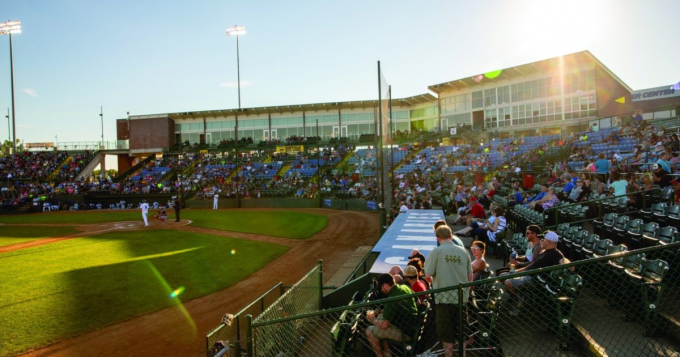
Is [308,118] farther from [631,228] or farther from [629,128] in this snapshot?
[631,228]

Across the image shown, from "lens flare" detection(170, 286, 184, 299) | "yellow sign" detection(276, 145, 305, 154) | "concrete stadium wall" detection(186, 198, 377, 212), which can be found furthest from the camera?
"yellow sign" detection(276, 145, 305, 154)

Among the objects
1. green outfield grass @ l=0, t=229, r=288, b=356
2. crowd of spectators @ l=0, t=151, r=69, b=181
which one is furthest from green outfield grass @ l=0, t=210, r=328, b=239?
crowd of spectators @ l=0, t=151, r=69, b=181

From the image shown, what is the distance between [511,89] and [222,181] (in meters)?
32.4

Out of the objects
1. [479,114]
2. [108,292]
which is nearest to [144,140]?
[479,114]

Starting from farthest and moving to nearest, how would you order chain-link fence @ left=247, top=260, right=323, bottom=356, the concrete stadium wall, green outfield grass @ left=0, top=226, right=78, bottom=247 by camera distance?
1. the concrete stadium wall
2. green outfield grass @ left=0, top=226, right=78, bottom=247
3. chain-link fence @ left=247, top=260, right=323, bottom=356

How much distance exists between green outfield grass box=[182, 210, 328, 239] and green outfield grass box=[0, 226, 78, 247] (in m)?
7.62

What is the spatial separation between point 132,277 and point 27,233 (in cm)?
1671

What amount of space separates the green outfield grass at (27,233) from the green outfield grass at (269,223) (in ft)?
25.0

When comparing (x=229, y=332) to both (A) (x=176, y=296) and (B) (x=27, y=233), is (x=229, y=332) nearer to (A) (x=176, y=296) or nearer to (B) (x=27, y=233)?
(A) (x=176, y=296)

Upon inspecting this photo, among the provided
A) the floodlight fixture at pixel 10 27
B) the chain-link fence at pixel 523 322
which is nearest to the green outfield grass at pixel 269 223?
the chain-link fence at pixel 523 322

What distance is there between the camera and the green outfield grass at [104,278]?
988 centimetres

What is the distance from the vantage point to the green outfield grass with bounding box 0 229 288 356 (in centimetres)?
988

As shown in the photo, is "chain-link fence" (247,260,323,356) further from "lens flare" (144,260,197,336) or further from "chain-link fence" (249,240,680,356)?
"lens flare" (144,260,197,336)

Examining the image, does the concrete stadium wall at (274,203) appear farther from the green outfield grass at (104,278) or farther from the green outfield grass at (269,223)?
the green outfield grass at (104,278)
